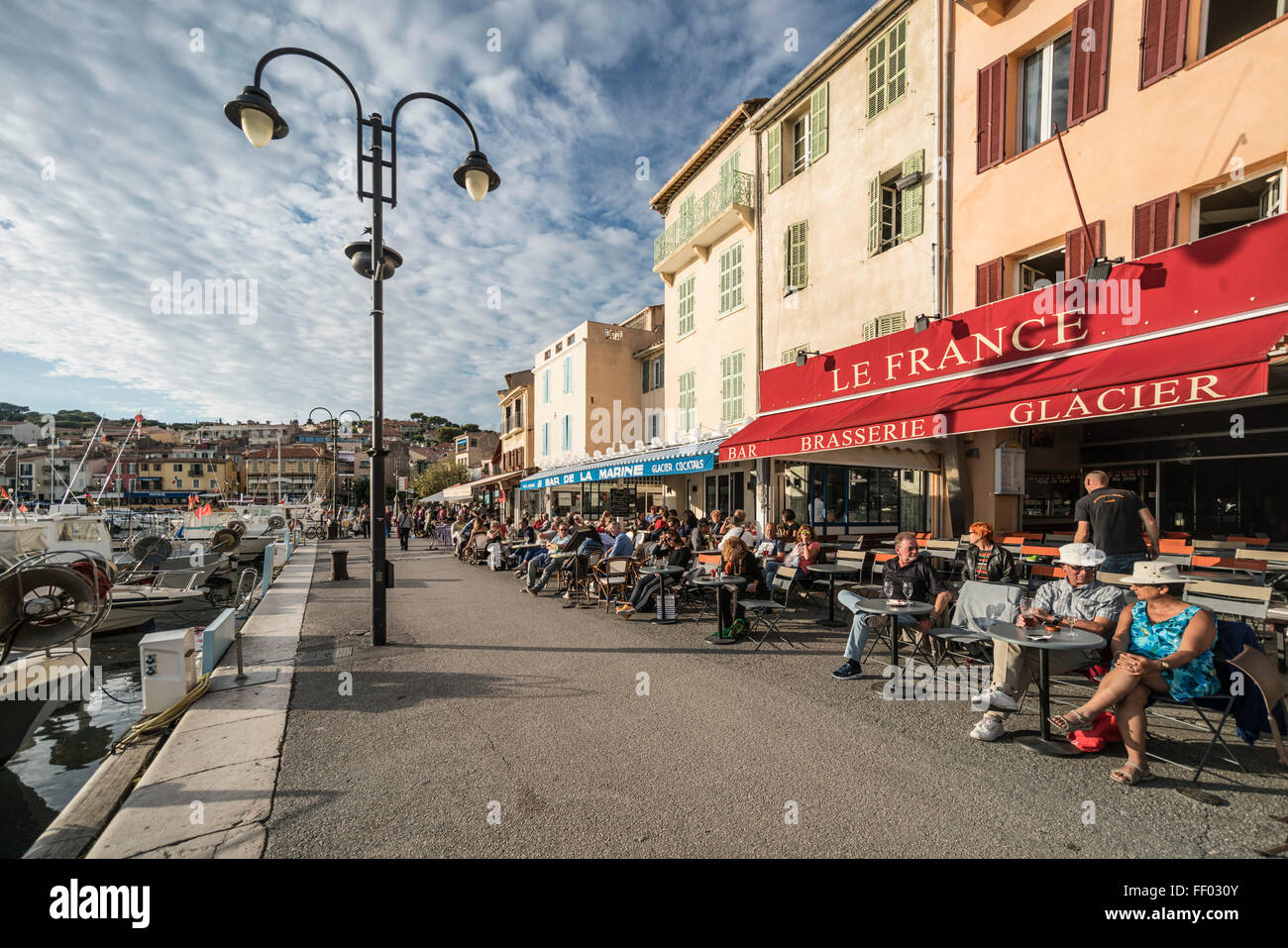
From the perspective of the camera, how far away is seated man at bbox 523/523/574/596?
1099 centimetres

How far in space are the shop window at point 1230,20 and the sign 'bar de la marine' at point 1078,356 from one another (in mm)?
2817

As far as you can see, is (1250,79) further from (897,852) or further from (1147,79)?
(897,852)

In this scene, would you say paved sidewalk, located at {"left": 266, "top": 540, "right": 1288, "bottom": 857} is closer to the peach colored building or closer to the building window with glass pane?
the peach colored building

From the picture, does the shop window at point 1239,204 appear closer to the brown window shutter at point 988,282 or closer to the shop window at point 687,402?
the brown window shutter at point 988,282

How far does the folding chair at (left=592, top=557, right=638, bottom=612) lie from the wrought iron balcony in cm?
992

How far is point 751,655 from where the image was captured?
632 cm

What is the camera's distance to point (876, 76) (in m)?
11.5

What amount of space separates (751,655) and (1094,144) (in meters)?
8.32

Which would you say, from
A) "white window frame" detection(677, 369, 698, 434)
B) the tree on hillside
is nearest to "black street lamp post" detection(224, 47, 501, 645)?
"white window frame" detection(677, 369, 698, 434)

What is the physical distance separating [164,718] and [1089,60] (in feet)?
42.2

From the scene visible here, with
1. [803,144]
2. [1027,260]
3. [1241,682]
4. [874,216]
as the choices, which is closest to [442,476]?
[803,144]

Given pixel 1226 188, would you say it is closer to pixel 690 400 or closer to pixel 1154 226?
pixel 1154 226
